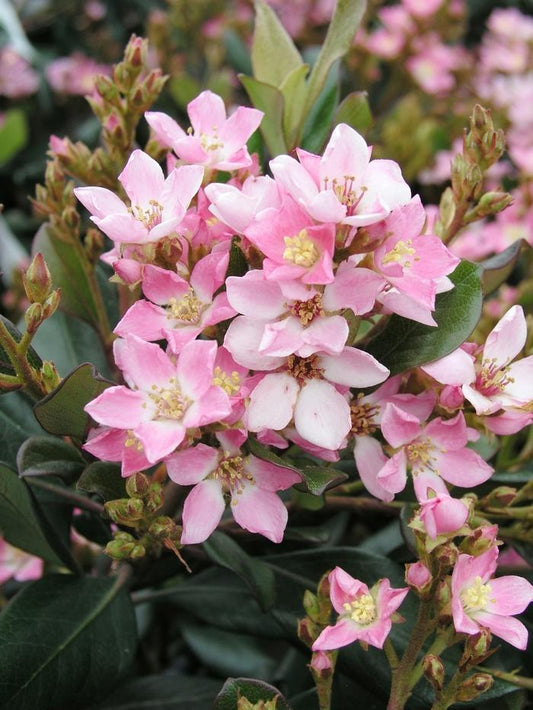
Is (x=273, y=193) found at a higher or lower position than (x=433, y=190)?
higher

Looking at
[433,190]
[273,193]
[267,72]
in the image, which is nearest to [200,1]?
[433,190]

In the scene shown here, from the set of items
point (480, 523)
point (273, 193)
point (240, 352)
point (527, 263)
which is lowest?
point (527, 263)

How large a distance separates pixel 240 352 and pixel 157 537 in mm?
197

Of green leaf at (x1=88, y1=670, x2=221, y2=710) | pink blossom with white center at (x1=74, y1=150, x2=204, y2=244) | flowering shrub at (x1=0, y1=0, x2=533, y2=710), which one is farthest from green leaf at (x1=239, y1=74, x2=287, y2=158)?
green leaf at (x1=88, y1=670, x2=221, y2=710)

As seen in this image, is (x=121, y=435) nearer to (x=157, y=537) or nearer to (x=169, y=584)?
(x=157, y=537)

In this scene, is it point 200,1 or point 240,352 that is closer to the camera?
point 240,352

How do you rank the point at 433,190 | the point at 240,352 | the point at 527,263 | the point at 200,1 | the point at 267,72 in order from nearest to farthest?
1. the point at 240,352
2. the point at 267,72
3. the point at 527,263
4. the point at 433,190
5. the point at 200,1

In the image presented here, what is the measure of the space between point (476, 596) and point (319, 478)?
0.55 ft

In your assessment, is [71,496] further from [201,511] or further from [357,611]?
[357,611]

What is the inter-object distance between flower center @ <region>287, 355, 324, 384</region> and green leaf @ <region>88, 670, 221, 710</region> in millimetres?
568

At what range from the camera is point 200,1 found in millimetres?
2385

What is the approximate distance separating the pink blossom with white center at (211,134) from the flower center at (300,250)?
0.16 m

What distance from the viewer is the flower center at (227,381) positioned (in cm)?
67

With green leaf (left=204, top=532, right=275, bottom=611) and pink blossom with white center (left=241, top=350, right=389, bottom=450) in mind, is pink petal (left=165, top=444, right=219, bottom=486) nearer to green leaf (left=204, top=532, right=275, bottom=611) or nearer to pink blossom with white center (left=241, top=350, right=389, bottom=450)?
pink blossom with white center (left=241, top=350, right=389, bottom=450)
